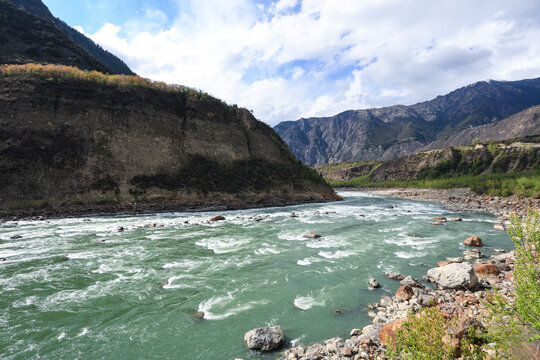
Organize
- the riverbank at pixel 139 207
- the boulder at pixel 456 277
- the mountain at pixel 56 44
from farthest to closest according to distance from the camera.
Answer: the mountain at pixel 56 44 < the riverbank at pixel 139 207 < the boulder at pixel 456 277

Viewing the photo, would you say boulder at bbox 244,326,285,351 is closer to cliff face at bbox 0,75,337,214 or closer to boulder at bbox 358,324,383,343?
boulder at bbox 358,324,383,343

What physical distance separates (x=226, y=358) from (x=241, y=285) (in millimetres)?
4537

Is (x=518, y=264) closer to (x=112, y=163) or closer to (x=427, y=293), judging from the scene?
(x=427, y=293)

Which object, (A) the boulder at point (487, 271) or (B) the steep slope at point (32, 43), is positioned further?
(B) the steep slope at point (32, 43)

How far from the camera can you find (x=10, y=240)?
59.9ft

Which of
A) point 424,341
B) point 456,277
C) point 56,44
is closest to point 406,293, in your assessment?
point 456,277

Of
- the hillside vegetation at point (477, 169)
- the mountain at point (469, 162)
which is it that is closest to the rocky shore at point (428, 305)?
the hillside vegetation at point (477, 169)

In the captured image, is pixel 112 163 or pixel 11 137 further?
pixel 112 163

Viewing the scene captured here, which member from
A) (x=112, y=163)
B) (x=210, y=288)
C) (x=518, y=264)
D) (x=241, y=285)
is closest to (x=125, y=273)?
(x=210, y=288)

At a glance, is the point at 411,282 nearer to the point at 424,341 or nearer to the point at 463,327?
the point at 463,327

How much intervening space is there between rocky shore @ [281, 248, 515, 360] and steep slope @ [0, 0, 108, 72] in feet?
264

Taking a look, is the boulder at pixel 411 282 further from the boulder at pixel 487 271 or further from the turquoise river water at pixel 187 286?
the boulder at pixel 487 271

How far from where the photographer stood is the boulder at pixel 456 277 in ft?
30.8

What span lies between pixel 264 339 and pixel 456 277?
26.7 ft
